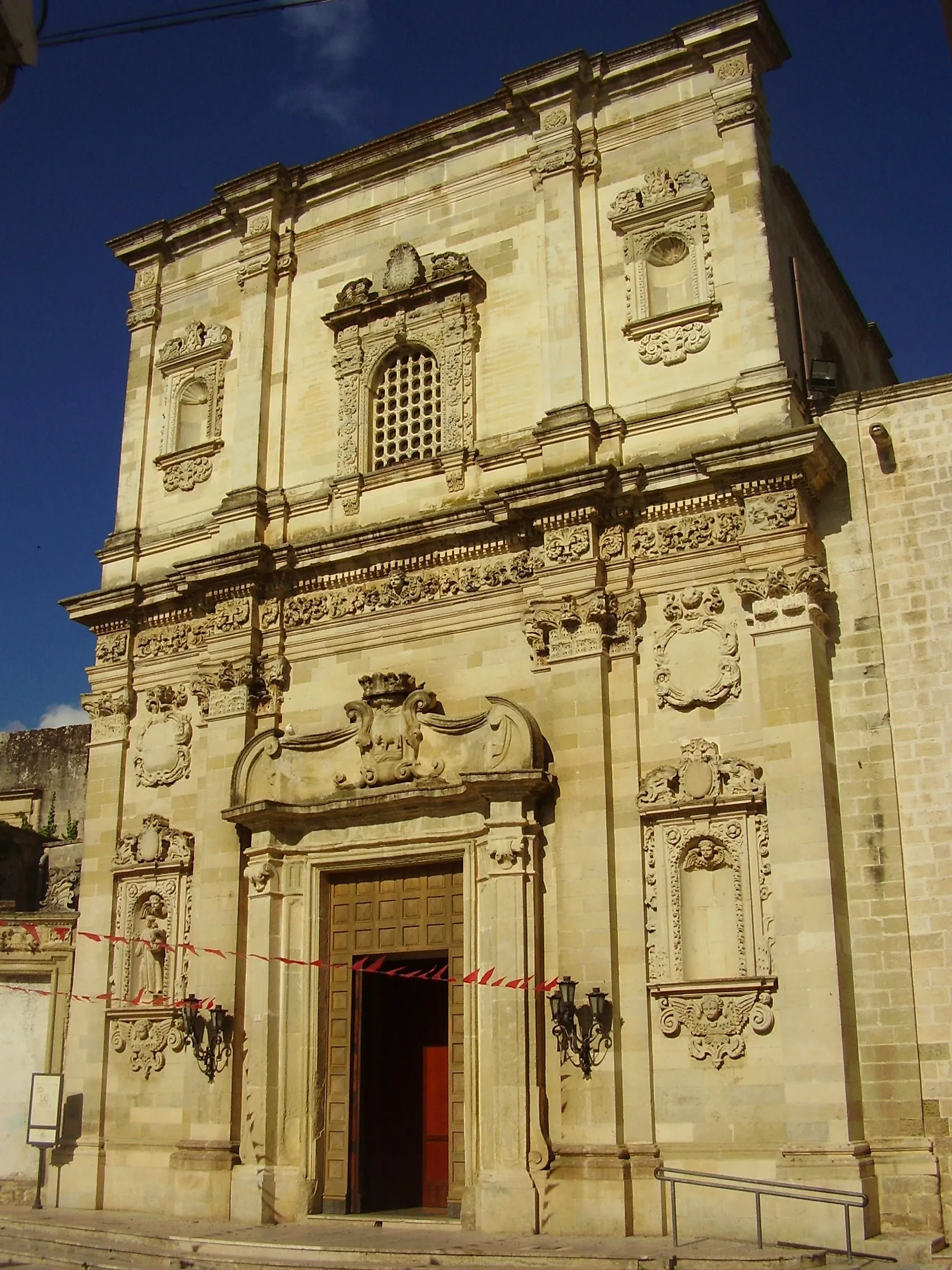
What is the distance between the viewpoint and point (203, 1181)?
1591cm

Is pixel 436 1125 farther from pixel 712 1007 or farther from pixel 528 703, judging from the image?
pixel 528 703

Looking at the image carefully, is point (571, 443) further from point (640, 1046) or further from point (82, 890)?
point (82, 890)

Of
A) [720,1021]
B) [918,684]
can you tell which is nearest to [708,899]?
[720,1021]

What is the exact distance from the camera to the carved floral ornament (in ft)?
49.3

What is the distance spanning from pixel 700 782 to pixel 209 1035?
21.7 feet

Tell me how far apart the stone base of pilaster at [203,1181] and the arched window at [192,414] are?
9760 mm

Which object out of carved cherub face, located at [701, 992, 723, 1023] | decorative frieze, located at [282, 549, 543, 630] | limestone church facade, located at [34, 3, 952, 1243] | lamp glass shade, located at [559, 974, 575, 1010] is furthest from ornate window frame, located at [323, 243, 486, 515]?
carved cherub face, located at [701, 992, 723, 1023]

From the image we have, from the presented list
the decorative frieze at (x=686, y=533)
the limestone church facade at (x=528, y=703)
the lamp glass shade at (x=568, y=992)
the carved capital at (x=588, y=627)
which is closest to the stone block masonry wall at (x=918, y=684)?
the limestone church facade at (x=528, y=703)

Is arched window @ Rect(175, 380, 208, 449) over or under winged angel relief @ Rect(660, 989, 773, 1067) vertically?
over

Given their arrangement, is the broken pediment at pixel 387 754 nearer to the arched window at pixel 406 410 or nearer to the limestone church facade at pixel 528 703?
the limestone church facade at pixel 528 703

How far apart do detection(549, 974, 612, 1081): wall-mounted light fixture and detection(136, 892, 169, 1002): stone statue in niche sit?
5.68 m

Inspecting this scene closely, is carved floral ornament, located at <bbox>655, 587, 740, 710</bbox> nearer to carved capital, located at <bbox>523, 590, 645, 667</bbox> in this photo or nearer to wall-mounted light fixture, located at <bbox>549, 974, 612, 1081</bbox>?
→ carved capital, located at <bbox>523, 590, 645, 667</bbox>

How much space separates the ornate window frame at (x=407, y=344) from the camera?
17.8m

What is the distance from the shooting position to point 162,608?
1927 centimetres
